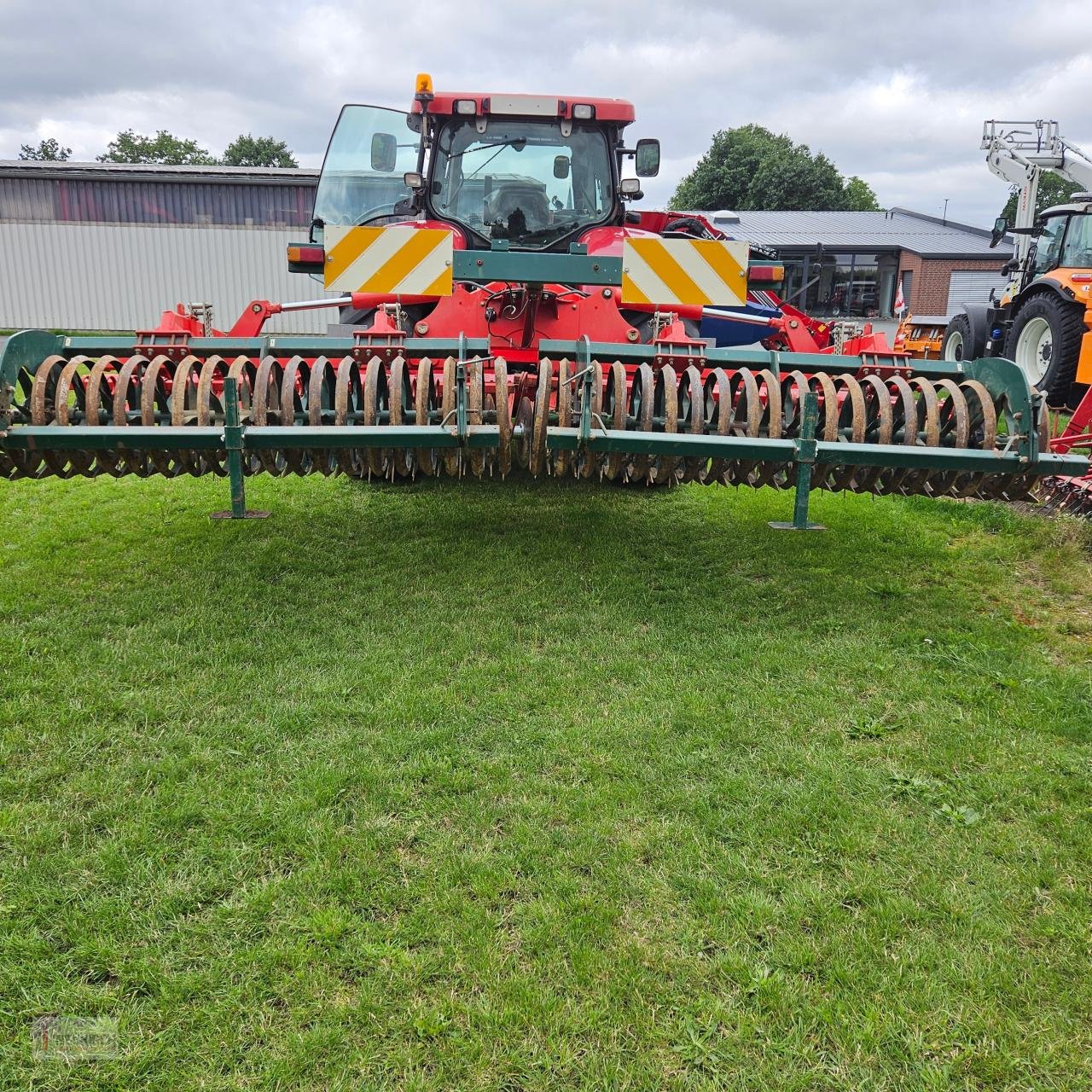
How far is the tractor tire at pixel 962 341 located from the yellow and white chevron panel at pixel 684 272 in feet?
24.8

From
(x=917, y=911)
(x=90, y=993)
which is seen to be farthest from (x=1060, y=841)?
(x=90, y=993)

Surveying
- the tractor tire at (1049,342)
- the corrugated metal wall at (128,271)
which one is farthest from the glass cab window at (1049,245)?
the corrugated metal wall at (128,271)

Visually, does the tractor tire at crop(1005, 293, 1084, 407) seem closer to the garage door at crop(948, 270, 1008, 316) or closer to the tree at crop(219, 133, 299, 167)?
the garage door at crop(948, 270, 1008, 316)

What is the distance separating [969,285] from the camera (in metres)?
29.8

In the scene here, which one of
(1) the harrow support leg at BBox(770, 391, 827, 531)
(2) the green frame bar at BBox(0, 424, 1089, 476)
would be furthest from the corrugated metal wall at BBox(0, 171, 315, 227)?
(1) the harrow support leg at BBox(770, 391, 827, 531)

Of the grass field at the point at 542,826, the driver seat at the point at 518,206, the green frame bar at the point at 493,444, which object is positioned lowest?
the grass field at the point at 542,826

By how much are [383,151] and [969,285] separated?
28429 millimetres

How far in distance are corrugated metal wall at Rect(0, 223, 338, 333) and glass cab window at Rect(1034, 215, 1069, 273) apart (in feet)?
45.9

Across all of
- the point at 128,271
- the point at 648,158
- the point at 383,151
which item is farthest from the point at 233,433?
the point at 128,271

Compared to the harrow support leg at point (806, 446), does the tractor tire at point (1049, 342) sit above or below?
above

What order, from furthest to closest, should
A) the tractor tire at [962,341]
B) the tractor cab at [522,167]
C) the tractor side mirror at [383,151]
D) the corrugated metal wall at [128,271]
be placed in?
the corrugated metal wall at [128,271]
the tractor tire at [962,341]
the tractor side mirror at [383,151]
the tractor cab at [522,167]

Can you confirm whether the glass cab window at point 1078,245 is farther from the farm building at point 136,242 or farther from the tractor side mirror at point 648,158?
the farm building at point 136,242

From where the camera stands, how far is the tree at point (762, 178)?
43.0 metres

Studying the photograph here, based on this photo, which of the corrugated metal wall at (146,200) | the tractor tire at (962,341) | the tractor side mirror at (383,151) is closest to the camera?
the tractor side mirror at (383,151)
